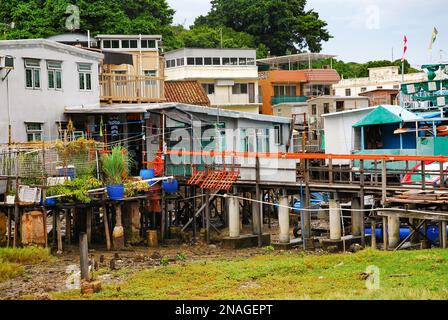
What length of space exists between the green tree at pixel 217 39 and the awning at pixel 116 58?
34559 millimetres

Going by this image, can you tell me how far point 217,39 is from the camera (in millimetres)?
84500

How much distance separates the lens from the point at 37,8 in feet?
207

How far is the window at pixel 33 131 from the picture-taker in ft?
123

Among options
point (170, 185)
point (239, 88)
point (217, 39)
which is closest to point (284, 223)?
point (170, 185)

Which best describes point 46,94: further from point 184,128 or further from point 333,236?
point 333,236

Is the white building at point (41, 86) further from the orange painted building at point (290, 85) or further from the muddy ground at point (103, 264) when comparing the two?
the orange painted building at point (290, 85)

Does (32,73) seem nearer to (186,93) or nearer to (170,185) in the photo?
(170,185)

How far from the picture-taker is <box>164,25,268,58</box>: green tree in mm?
83375

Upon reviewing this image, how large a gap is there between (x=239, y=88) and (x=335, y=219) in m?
39.2

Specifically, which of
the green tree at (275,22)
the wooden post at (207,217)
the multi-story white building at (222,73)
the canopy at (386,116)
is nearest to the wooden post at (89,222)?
the wooden post at (207,217)

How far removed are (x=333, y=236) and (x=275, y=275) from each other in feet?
26.0

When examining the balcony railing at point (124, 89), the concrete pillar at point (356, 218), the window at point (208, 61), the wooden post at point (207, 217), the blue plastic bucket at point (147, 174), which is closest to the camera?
the concrete pillar at point (356, 218)
